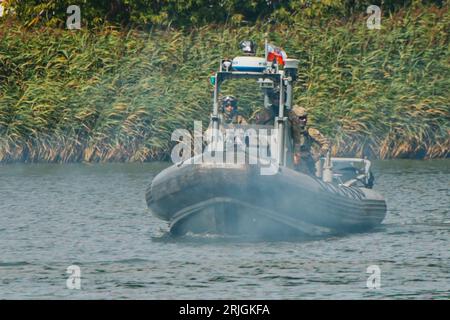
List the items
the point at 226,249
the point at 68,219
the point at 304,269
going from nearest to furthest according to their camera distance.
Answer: the point at 304,269, the point at 226,249, the point at 68,219

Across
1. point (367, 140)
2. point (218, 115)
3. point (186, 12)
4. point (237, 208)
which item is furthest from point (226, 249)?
point (186, 12)

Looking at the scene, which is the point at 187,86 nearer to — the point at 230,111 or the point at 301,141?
the point at 301,141

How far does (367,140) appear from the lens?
3331 centimetres

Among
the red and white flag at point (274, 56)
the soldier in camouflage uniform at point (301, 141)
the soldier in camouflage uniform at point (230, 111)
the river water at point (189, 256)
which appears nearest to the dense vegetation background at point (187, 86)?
the river water at point (189, 256)

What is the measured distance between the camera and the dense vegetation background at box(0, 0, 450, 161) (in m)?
33.0

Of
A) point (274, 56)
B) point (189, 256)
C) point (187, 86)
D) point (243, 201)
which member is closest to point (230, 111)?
point (274, 56)

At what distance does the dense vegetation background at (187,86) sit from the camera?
33.0 m

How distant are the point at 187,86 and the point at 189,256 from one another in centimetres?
1291

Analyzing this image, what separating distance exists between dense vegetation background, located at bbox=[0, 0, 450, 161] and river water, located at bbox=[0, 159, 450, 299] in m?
4.44

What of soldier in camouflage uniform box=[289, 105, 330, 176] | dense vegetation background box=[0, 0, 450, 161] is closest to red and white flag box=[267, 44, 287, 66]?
soldier in camouflage uniform box=[289, 105, 330, 176]

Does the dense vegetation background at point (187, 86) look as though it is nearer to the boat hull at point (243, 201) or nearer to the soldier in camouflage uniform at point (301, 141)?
the soldier in camouflage uniform at point (301, 141)
